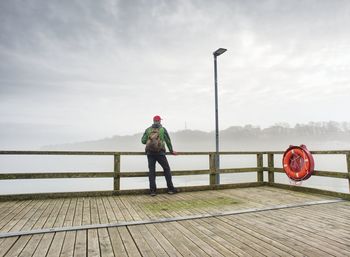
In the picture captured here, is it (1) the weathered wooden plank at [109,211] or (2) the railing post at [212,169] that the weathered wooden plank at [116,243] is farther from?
(2) the railing post at [212,169]

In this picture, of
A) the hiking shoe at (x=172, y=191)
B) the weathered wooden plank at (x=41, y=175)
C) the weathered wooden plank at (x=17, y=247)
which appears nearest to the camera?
the weathered wooden plank at (x=17, y=247)

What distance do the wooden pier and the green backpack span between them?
122cm

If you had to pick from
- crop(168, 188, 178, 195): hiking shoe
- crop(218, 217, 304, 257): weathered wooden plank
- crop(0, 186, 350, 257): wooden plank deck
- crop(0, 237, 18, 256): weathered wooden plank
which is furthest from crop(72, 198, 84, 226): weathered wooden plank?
crop(218, 217, 304, 257): weathered wooden plank

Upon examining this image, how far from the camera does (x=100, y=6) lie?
1559 cm

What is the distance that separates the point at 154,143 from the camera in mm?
6488

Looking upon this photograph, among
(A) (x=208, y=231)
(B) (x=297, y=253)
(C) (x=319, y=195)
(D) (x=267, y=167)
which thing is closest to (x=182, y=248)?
(A) (x=208, y=231)

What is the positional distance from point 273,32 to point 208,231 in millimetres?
34254

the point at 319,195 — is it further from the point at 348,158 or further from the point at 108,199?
the point at 108,199

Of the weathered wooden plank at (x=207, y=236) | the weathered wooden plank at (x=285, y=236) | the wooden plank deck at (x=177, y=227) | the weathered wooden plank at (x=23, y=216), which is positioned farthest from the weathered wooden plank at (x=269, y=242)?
the weathered wooden plank at (x=23, y=216)

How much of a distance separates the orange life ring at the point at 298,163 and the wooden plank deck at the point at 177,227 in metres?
0.77

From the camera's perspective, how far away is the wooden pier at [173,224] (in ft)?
9.36

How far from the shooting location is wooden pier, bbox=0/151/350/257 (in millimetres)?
2854

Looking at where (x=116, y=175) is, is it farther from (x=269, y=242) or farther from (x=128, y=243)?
(x=269, y=242)

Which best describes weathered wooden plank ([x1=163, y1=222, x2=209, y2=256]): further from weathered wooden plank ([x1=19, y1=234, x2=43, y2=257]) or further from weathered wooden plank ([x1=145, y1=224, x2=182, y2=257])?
weathered wooden plank ([x1=19, y1=234, x2=43, y2=257])
